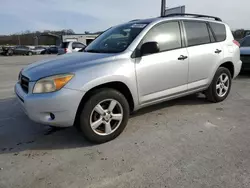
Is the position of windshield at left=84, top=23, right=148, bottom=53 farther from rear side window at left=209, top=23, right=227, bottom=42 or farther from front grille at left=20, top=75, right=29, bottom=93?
rear side window at left=209, top=23, right=227, bottom=42

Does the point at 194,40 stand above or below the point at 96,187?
above

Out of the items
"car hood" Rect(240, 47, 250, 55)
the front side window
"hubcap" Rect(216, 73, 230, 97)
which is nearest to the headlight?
the front side window

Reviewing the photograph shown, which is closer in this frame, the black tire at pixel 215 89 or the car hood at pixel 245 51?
the black tire at pixel 215 89

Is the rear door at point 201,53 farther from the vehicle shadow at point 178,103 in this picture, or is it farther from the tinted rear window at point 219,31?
the vehicle shadow at point 178,103

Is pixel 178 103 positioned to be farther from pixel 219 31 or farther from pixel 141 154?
pixel 141 154

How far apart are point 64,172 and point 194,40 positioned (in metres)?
3.13

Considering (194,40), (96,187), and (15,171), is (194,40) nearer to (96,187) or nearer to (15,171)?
Result: (96,187)

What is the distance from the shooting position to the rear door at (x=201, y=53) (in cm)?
411

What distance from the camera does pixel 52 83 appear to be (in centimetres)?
285

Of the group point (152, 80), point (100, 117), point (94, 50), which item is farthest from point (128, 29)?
point (100, 117)

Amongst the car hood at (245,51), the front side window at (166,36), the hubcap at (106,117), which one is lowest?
the hubcap at (106,117)

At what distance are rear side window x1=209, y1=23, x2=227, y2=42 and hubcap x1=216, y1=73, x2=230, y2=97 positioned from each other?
2.43ft

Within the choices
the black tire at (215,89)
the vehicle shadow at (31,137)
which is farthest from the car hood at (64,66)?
the black tire at (215,89)

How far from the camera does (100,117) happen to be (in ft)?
10.4
